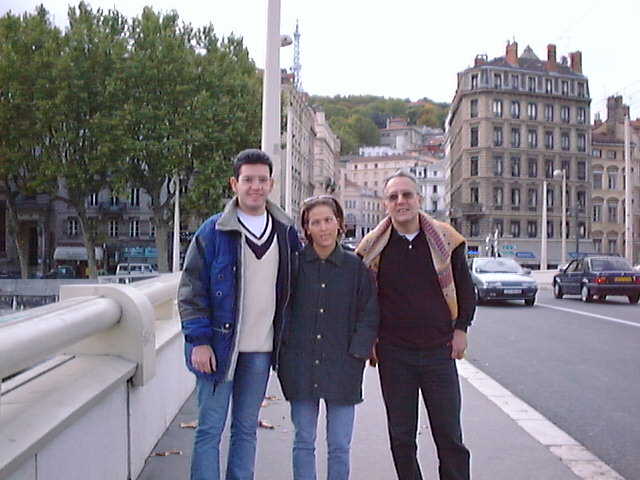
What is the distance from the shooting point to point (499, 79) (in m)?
83.3

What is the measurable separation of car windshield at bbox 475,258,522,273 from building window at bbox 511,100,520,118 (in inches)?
2468

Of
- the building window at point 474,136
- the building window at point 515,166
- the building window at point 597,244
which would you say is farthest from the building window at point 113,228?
the building window at point 597,244

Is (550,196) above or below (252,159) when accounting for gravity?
above

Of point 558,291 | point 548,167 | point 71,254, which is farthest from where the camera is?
point 548,167

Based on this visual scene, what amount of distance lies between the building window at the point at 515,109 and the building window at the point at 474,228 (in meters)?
13.1

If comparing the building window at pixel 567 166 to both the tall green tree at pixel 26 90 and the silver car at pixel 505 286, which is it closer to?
the tall green tree at pixel 26 90

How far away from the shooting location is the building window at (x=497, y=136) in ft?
271

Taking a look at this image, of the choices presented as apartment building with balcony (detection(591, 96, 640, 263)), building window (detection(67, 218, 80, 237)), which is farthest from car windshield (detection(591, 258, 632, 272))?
apartment building with balcony (detection(591, 96, 640, 263))

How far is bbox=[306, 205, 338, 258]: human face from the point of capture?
3.93 meters

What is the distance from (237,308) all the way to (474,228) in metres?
80.7

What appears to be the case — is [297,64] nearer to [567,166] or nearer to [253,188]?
[567,166]

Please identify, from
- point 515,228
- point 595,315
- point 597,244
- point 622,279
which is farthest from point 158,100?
point 597,244

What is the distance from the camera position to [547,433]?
6008mm

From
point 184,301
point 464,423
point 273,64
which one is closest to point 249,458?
point 184,301
